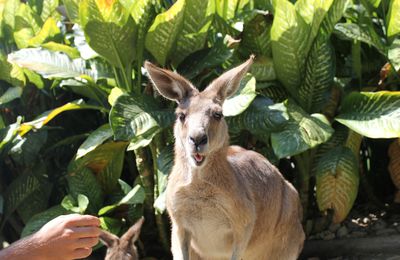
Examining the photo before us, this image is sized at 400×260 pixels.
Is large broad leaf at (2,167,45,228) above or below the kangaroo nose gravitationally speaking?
below

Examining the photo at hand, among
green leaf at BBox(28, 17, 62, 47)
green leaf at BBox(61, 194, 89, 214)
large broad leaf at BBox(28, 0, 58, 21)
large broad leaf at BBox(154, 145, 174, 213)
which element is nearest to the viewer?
large broad leaf at BBox(154, 145, 174, 213)

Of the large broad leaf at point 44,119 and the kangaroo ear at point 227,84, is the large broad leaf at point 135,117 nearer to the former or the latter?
the large broad leaf at point 44,119

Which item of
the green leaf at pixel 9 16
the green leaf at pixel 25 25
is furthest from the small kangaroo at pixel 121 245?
the green leaf at pixel 9 16

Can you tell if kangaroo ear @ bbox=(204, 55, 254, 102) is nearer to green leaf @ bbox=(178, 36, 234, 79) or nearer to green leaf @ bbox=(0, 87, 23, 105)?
green leaf @ bbox=(178, 36, 234, 79)

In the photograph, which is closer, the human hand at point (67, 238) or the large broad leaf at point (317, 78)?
the human hand at point (67, 238)

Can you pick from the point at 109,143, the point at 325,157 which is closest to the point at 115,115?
the point at 109,143

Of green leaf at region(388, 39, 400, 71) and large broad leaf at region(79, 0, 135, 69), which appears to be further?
green leaf at region(388, 39, 400, 71)

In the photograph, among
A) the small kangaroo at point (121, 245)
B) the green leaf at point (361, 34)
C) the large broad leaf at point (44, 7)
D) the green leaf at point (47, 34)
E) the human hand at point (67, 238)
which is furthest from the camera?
the large broad leaf at point (44, 7)

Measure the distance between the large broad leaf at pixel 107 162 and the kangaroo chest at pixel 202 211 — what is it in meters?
1.37

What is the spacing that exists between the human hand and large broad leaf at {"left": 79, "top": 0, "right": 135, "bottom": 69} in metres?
2.01

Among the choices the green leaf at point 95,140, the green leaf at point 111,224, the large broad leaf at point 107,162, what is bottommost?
the green leaf at point 111,224

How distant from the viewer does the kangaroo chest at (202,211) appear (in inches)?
134

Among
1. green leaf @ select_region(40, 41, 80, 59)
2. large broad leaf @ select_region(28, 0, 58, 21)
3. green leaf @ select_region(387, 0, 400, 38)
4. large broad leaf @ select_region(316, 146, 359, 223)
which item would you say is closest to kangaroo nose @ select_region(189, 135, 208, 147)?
large broad leaf @ select_region(316, 146, 359, 223)

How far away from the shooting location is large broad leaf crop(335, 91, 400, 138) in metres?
4.25
